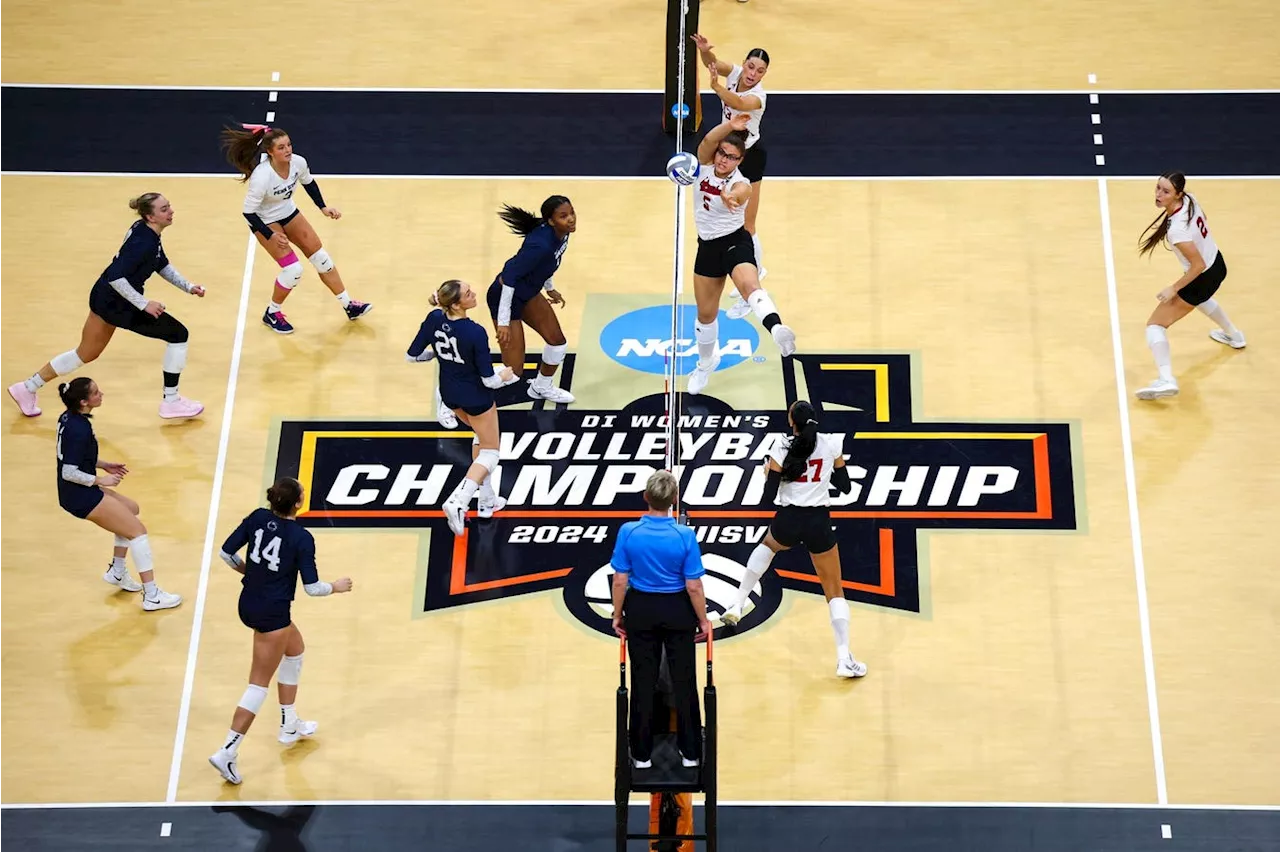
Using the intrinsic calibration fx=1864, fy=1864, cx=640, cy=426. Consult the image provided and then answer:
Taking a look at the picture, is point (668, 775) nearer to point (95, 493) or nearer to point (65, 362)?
point (95, 493)

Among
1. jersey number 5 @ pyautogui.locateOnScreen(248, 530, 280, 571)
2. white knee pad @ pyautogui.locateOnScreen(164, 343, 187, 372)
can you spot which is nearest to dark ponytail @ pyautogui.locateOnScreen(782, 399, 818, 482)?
jersey number 5 @ pyautogui.locateOnScreen(248, 530, 280, 571)

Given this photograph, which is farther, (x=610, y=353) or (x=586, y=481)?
(x=610, y=353)

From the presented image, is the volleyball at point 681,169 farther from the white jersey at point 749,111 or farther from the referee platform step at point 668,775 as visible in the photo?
the referee platform step at point 668,775

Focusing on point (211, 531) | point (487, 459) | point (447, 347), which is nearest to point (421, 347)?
point (447, 347)

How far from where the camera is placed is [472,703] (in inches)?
493

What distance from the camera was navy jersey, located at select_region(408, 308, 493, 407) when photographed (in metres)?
13.0

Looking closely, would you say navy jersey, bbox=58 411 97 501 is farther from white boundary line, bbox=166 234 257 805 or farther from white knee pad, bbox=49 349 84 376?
white knee pad, bbox=49 349 84 376

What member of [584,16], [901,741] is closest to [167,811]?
[901,741]

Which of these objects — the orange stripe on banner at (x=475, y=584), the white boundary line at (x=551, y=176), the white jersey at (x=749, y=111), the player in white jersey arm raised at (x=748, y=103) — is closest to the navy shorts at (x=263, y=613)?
the orange stripe on banner at (x=475, y=584)

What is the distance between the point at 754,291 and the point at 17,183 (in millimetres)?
7186

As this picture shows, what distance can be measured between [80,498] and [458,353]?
8.96 feet

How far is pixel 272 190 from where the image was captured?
1473 cm

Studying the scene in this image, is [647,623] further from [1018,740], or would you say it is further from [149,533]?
[149,533]

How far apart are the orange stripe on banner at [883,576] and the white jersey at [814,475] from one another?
117 centimetres
